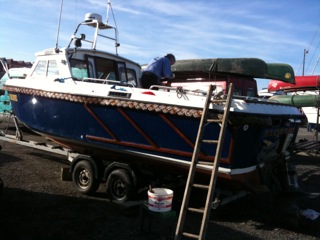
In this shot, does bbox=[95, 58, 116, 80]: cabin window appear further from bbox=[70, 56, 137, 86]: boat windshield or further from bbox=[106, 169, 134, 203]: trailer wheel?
bbox=[106, 169, 134, 203]: trailer wheel

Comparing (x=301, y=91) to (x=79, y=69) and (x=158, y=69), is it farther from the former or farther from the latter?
(x=79, y=69)

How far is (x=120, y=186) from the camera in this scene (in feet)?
17.2

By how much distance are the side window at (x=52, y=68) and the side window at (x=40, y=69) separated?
154 millimetres

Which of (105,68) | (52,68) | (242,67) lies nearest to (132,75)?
(105,68)

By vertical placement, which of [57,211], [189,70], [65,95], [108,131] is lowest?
[57,211]

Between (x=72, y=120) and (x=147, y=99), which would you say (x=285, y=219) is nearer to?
(x=147, y=99)

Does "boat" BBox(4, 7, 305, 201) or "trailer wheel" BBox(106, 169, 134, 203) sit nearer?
"boat" BBox(4, 7, 305, 201)

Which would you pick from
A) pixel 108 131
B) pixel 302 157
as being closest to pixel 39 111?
pixel 108 131

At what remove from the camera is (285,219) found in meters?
4.95

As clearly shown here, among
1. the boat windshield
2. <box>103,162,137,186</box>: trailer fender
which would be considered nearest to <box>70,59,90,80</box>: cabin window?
the boat windshield

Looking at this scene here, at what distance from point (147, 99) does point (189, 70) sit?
4.51 metres

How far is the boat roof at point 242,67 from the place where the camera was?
7766 mm

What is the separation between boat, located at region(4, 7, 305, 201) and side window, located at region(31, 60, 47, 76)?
0.02 m

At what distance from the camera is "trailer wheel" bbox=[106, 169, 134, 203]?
505 cm
